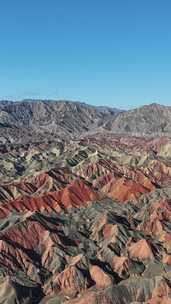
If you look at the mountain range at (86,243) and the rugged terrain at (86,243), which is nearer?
the mountain range at (86,243)

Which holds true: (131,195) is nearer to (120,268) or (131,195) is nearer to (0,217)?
(0,217)

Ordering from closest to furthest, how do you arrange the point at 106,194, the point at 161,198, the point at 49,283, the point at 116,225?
the point at 49,283, the point at 116,225, the point at 161,198, the point at 106,194

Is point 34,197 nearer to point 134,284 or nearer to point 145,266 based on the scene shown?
point 145,266

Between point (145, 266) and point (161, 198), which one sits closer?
point (145, 266)

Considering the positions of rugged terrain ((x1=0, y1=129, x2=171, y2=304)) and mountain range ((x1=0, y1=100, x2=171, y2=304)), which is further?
rugged terrain ((x1=0, y1=129, x2=171, y2=304))

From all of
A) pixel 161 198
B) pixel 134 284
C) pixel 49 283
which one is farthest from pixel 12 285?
pixel 161 198

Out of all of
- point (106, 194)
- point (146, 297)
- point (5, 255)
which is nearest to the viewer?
point (146, 297)
